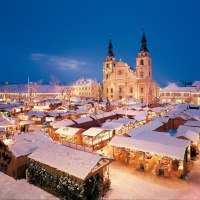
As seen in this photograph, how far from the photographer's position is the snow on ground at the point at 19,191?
43.4ft

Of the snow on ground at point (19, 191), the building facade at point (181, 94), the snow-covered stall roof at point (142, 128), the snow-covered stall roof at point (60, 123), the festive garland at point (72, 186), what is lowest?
the snow on ground at point (19, 191)

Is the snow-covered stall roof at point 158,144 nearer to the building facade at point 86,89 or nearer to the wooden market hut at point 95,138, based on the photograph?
the wooden market hut at point 95,138

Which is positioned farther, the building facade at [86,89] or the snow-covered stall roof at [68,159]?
the building facade at [86,89]

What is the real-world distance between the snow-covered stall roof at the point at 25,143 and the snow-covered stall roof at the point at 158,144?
6.75 m

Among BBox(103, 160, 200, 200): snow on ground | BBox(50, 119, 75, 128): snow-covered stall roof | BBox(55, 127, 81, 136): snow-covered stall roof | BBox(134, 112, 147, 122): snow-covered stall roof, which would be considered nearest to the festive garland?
BBox(103, 160, 200, 200): snow on ground

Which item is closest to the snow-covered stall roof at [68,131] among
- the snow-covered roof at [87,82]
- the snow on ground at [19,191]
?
the snow on ground at [19,191]

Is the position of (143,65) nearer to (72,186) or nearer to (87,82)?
(87,82)

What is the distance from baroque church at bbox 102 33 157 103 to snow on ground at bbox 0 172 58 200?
63.1m

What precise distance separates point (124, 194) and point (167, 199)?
9.03 ft

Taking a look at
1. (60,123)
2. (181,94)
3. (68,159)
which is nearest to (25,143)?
(68,159)

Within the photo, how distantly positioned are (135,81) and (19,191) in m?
66.8

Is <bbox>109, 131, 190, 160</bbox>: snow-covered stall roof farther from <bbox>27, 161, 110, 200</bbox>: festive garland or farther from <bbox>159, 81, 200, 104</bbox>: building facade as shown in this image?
<bbox>159, 81, 200, 104</bbox>: building facade

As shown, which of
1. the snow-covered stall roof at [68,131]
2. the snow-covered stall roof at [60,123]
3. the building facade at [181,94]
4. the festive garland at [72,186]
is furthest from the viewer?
the building facade at [181,94]

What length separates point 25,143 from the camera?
17328 millimetres
